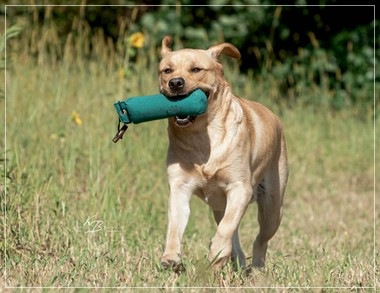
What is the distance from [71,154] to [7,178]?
1.71 metres

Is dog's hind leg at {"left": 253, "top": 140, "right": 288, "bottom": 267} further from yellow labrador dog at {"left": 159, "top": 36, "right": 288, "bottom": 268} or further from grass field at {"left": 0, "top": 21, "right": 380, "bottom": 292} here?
yellow labrador dog at {"left": 159, "top": 36, "right": 288, "bottom": 268}

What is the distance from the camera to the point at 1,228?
6.07 metres

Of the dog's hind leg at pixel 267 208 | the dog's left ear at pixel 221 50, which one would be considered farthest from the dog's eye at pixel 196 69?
the dog's hind leg at pixel 267 208

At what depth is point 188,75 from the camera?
5.74 meters

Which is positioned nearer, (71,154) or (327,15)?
(71,154)

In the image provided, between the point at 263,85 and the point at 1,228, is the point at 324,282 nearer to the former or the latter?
the point at 1,228

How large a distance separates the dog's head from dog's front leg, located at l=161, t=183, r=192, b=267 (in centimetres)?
42

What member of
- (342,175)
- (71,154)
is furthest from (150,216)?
(342,175)

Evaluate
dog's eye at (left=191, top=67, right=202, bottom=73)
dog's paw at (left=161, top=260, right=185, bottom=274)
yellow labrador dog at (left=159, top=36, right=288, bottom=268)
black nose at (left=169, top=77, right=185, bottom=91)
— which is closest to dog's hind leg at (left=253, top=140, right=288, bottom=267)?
yellow labrador dog at (left=159, top=36, right=288, bottom=268)

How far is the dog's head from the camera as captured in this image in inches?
222

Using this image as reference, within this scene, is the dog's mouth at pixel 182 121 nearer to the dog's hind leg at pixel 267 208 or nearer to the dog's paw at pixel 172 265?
the dog's paw at pixel 172 265

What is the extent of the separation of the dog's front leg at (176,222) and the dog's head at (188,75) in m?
0.42

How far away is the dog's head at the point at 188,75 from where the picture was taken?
18.5 ft

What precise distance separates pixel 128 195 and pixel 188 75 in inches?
101
